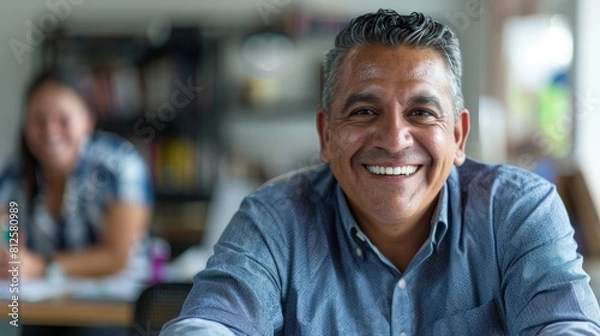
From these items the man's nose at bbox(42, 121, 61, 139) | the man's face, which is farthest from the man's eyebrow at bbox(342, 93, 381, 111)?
the man's nose at bbox(42, 121, 61, 139)

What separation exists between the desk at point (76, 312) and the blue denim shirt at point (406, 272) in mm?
1306

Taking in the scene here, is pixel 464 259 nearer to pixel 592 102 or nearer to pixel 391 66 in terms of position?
pixel 391 66

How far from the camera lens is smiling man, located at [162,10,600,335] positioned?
141 centimetres

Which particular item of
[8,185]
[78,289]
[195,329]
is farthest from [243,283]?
[8,185]

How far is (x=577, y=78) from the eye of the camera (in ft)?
17.4

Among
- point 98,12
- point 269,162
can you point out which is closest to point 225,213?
point 269,162

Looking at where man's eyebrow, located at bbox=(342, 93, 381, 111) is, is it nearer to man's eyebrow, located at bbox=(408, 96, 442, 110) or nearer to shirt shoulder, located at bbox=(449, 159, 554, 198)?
man's eyebrow, located at bbox=(408, 96, 442, 110)

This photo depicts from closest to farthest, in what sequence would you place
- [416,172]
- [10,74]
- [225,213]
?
[416,172] → [225,213] → [10,74]

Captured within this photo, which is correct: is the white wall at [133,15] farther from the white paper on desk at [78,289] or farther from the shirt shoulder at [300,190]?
the shirt shoulder at [300,190]

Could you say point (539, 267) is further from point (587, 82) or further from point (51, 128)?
point (587, 82)

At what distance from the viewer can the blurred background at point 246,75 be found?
17.3ft

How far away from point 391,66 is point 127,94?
13.2 ft

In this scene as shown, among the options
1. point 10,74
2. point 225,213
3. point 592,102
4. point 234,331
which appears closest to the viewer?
point 234,331

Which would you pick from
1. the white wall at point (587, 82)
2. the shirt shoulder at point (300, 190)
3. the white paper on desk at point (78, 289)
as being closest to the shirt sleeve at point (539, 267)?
the shirt shoulder at point (300, 190)
